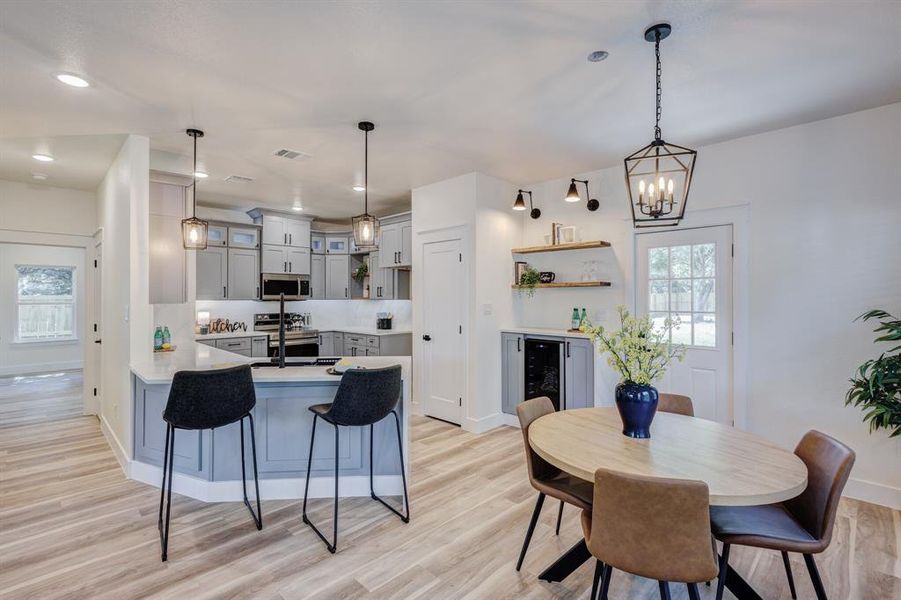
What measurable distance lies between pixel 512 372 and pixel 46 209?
18.8 feet

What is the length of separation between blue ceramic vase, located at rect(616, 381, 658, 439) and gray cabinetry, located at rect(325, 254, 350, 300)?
5533 mm

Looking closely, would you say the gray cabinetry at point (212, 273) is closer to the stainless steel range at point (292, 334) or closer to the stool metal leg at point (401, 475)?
the stainless steel range at point (292, 334)

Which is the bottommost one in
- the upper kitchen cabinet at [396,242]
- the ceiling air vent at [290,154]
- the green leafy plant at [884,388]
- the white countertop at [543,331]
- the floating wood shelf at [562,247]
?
the green leafy plant at [884,388]

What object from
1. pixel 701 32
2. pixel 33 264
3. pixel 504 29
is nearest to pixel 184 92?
pixel 504 29

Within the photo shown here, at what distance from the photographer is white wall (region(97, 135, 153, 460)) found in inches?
135

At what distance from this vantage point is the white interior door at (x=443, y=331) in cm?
480

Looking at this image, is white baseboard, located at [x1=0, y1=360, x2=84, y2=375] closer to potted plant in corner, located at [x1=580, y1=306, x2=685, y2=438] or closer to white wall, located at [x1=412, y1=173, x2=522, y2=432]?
white wall, located at [x1=412, y1=173, x2=522, y2=432]

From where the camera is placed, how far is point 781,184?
342cm

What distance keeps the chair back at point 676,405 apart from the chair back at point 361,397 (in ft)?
5.65

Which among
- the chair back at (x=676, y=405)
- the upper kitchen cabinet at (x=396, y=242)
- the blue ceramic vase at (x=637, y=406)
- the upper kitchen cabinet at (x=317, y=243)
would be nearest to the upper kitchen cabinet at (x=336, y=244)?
the upper kitchen cabinet at (x=317, y=243)

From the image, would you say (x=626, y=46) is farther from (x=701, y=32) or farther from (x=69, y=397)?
(x=69, y=397)

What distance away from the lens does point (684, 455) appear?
6.18 feet

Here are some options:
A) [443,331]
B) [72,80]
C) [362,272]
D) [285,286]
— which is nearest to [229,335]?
[285,286]

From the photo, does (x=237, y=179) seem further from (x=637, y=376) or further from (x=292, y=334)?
(x=637, y=376)
